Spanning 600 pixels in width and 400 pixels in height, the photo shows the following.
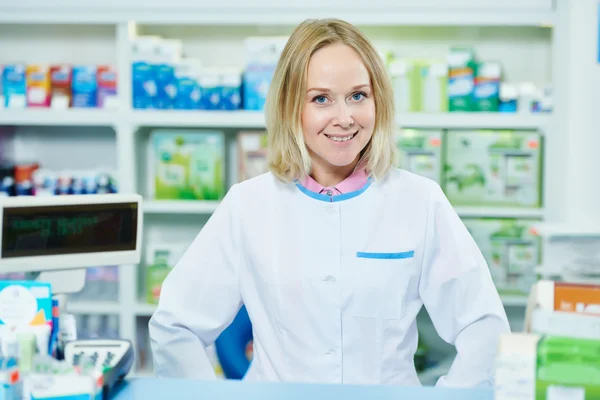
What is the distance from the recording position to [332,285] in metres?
1.68

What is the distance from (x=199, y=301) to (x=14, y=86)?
235 centimetres

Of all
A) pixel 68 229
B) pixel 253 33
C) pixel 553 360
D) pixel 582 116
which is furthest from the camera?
pixel 253 33

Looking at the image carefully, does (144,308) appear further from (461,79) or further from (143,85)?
(461,79)

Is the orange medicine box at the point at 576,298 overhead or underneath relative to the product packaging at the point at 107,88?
underneath

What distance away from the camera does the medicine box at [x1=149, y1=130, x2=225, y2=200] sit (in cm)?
365

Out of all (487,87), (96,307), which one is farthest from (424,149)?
(96,307)

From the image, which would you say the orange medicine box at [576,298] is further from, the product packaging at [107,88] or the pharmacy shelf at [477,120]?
the product packaging at [107,88]

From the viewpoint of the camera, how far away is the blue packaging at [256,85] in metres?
3.51

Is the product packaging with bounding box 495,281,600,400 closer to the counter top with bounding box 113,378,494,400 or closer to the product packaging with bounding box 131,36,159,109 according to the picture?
the counter top with bounding box 113,378,494,400

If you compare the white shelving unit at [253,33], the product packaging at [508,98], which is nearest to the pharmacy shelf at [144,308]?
the white shelving unit at [253,33]

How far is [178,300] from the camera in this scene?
1713 millimetres

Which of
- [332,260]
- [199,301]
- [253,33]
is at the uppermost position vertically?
[253,33]

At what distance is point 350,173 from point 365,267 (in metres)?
0.26

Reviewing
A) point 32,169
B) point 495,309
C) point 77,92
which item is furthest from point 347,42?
point 32,169
